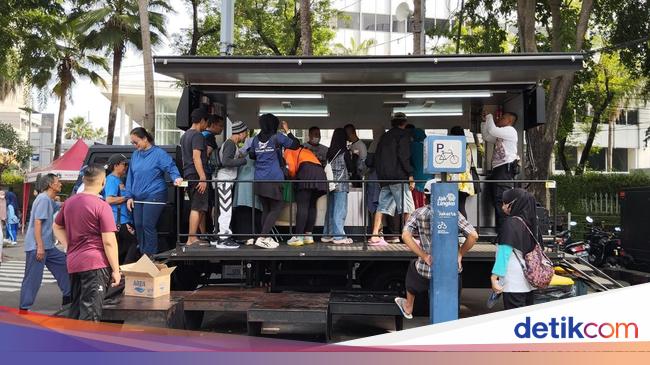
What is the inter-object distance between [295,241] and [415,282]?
1.83 meters

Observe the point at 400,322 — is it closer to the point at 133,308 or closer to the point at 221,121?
the point at 133,308

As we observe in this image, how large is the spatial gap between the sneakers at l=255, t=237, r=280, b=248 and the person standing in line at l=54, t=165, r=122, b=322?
80.0 inches

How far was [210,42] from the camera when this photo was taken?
23734 mm

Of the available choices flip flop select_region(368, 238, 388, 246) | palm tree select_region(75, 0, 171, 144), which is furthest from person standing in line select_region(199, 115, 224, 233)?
palm tree select_region(75, 0, 171, 144)

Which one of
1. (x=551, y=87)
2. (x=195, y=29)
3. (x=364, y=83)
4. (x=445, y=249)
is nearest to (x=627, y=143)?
(x=551, y=87)

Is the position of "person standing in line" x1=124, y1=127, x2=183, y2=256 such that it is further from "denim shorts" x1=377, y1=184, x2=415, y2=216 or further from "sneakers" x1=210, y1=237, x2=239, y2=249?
"denim shorts" x1=377, y1=184, x2=415, y2=216

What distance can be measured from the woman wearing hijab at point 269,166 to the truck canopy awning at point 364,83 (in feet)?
2.30

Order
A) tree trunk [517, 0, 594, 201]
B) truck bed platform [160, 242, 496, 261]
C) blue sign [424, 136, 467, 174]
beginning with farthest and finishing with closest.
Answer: tree trunk [517, 0, 594, 201] < truck bed platform [160, 242, 496, 261] < blue sign [424, 136, 467, 174]

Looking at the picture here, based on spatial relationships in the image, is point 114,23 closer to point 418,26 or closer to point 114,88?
point 114,88

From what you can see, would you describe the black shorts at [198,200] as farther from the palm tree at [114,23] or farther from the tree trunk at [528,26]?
the palm tree at [114,23]

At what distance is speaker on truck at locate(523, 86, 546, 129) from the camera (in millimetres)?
8156

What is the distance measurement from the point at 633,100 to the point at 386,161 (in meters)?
37.5

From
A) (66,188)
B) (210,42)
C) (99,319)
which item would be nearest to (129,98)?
(66,188)

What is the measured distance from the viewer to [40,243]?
7.99 metres
